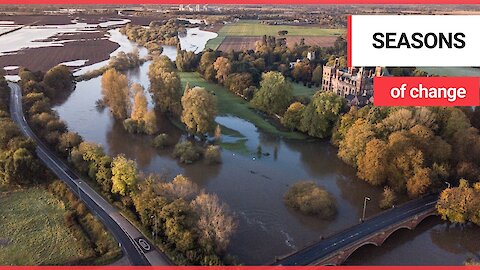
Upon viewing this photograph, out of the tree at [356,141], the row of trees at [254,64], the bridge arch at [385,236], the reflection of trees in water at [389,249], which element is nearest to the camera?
the bridge arch at [385,236]

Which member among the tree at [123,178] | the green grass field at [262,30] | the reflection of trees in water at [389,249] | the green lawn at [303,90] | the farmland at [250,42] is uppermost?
the green grass field at [262,30]

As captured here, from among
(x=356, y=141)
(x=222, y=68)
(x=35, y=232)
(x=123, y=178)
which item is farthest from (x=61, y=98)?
(x=356, y=141)

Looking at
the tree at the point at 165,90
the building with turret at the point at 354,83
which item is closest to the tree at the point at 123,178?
the tree at the point at 165,90

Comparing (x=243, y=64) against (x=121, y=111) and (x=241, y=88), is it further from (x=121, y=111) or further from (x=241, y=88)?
(x=121, y=111)

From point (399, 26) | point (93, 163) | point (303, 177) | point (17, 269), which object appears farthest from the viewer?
point (303, 177)

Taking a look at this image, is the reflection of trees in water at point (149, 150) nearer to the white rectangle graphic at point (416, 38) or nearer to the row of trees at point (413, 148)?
the row of trees at point (413, 148)

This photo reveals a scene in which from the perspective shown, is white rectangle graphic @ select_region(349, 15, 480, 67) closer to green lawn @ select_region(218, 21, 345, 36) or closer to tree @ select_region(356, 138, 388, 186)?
tree @ select_region(356, 138, 388, 186)

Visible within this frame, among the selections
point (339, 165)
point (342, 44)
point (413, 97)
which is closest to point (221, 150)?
point (339, 165)
